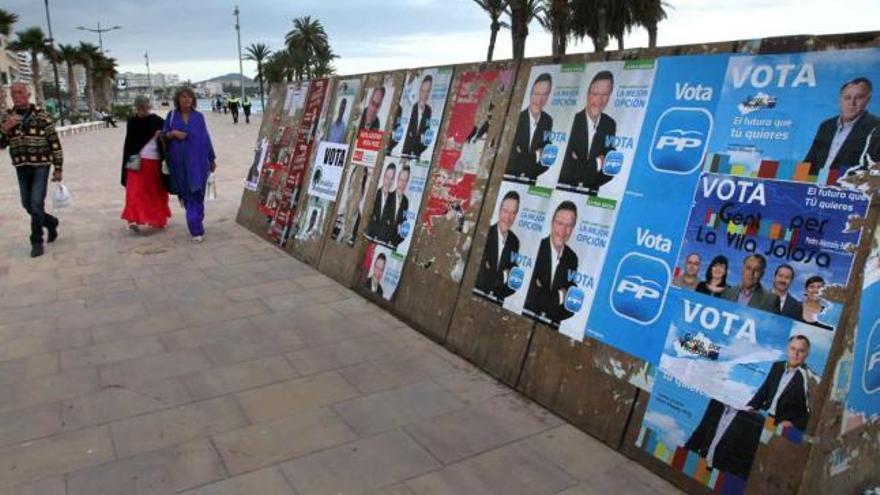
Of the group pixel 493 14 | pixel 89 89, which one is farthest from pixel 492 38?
pixel 89 89

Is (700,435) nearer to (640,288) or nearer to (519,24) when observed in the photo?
(640,288)

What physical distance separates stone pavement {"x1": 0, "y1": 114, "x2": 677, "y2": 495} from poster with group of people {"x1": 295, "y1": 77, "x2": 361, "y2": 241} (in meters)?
0.76

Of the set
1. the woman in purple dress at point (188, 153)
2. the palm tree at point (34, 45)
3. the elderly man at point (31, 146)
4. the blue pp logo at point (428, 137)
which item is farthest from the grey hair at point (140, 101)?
the palm tree at point (34, 45)

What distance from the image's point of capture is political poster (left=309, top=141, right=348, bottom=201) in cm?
621

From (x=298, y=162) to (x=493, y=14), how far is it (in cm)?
2807

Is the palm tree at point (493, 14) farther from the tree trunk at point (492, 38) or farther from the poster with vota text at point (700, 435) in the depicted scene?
the poster with vota text at point (700, 435)

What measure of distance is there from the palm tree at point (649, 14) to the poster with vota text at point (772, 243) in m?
36.8

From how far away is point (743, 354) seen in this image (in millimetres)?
2598

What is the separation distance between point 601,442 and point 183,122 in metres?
6.34

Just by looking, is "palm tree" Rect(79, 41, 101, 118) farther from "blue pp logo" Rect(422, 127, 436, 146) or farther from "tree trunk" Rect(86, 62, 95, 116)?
"blue pp logo" Rect(422, 127, 436, 146)

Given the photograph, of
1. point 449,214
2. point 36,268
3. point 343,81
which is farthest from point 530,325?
point 36,268

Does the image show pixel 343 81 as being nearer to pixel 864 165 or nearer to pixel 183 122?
pixel 183 122

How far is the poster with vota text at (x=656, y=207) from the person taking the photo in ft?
9.50

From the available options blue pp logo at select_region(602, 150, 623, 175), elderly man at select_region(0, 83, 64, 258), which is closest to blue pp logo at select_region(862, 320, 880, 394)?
blue pp logo at select_region(602, 150, 623, 175)
